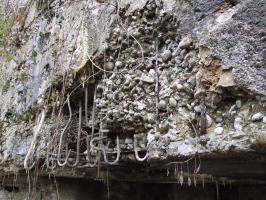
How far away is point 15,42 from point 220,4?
7.91 feet

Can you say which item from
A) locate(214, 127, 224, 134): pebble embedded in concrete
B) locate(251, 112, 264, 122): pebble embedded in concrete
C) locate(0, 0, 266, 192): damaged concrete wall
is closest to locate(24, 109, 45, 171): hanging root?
locate(0, 0, 266, 192): damaged concrete wall

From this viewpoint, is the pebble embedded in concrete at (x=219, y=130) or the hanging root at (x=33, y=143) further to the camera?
the hanging root at (x=33, y=143)

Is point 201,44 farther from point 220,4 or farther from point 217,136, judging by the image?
point 217,136

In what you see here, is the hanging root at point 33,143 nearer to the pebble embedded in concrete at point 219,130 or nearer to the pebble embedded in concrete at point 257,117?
the pebble embedded in concrete at point 219,130

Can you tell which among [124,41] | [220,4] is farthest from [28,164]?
[220,4]

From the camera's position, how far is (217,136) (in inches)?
64.9

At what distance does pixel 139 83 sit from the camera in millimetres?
2133

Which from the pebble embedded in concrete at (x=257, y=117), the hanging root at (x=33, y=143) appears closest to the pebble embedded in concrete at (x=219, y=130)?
the pebble embedded in concrete at (x=257, y=117)

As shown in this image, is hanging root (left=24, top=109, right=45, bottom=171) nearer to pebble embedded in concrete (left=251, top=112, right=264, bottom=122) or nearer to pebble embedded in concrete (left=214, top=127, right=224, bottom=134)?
pebble embedded in concrete (left=214, top=127, right=224, bottom=134)

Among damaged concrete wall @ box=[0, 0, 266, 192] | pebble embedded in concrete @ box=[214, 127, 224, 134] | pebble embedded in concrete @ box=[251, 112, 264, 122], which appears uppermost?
damaged concrete wall @ box=[0, 0, 266, 192]

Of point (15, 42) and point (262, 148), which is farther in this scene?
point (15, 42)

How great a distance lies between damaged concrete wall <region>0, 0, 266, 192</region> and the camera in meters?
1.64

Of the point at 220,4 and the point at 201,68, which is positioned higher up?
the point at 220,4

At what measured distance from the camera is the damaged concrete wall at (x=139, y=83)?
5.37ft
